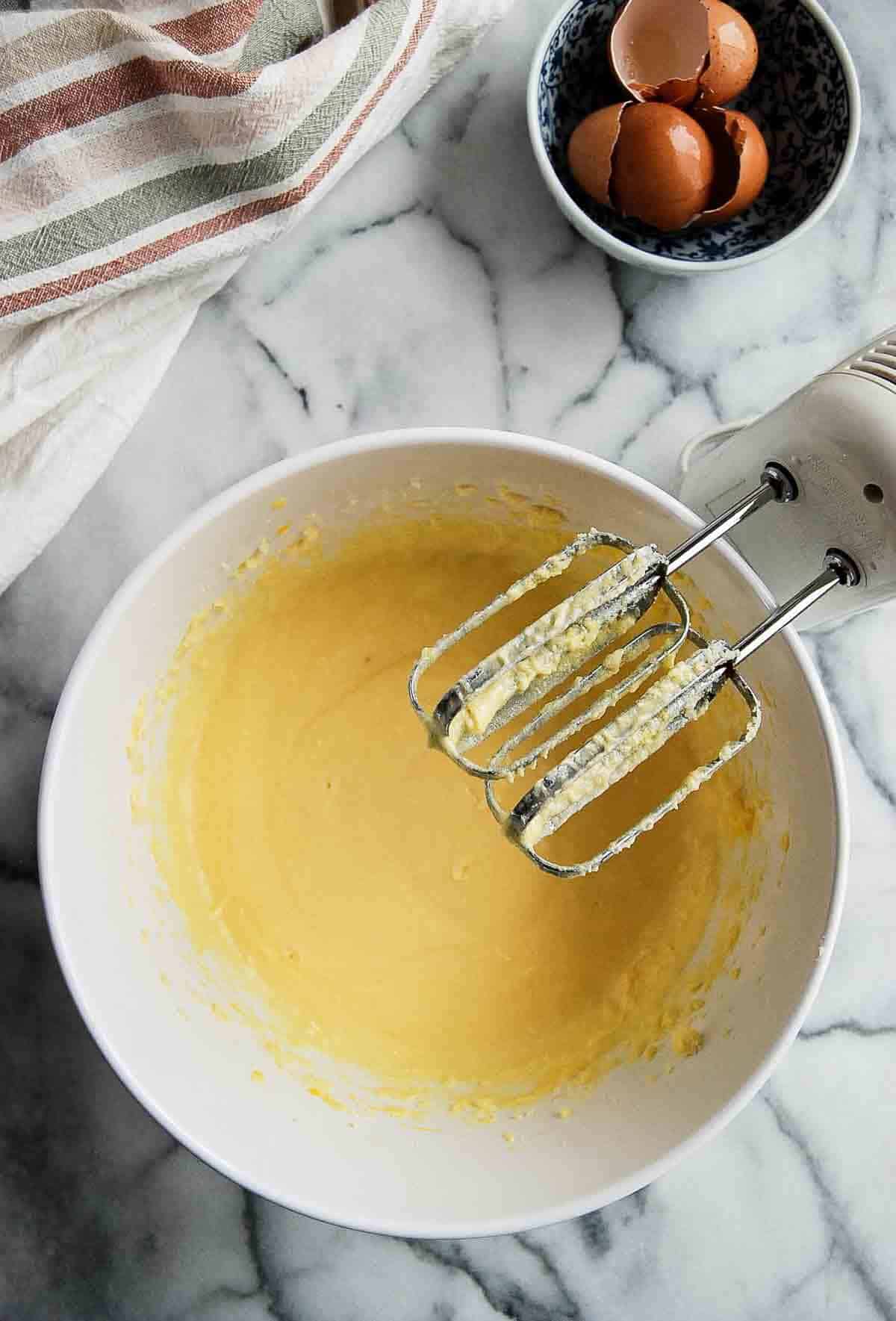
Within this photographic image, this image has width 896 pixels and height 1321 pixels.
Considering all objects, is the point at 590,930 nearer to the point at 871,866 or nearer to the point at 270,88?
the point at 871,866

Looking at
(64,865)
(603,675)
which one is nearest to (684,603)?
(603,675)

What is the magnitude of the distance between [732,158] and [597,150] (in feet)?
0.32

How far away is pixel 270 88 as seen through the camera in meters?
0.78

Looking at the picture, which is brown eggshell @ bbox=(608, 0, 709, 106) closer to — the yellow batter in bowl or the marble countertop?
the marble countertop

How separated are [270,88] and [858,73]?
473mm

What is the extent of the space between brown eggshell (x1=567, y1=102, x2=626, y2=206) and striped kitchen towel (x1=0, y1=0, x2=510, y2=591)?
0.12 m

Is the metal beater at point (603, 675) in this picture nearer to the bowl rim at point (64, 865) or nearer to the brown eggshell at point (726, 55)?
the bowl rim at point (64, 865)

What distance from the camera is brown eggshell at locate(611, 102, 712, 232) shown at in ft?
2.66

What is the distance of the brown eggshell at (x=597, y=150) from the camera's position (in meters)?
0.82

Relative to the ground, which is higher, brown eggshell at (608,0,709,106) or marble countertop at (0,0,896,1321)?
brown eggshell at (608,0,709,106)

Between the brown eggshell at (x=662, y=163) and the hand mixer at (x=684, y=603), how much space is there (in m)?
0.21

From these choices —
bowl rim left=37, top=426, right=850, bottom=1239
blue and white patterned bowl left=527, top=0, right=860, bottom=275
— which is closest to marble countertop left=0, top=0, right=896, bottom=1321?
blue and white patterned bowl left=527, top=0, right=860, bottom=275

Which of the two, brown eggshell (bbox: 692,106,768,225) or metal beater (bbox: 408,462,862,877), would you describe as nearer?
metal beater (bbox: 408,462,862,877)

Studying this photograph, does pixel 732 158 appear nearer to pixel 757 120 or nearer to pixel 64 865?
pixel 757 120
